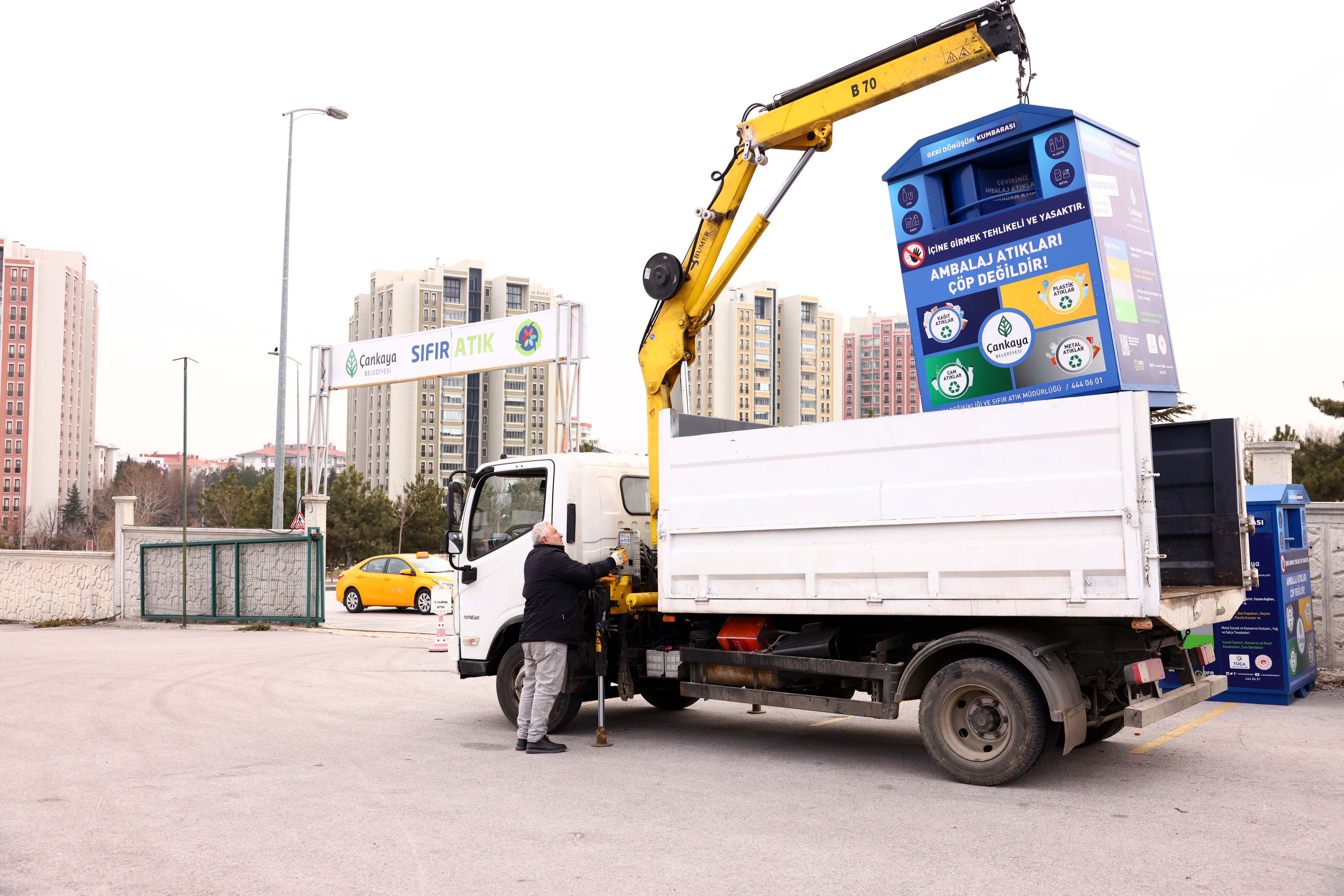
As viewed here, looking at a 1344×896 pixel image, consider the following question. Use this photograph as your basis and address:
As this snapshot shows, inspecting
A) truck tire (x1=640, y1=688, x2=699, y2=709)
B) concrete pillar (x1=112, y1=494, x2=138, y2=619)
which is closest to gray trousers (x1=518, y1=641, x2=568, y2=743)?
truck tire (x1=640, y1=688, x2=699, y2=709)

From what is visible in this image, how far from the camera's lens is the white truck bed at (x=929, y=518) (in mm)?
6215

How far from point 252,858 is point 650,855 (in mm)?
2015

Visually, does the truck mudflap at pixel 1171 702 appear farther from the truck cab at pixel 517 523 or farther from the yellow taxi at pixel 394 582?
the yellow taxi at pixel 394 582

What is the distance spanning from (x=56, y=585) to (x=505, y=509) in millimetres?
20230

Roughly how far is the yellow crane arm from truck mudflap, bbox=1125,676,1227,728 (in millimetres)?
3831

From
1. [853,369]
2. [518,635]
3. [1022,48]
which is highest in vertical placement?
[853,369]

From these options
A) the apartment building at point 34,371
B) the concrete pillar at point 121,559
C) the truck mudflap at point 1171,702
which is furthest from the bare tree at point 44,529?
the truck mudflap at point 1171,702

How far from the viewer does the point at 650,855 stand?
5309 mm

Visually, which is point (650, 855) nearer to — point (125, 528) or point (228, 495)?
point (125, 528)

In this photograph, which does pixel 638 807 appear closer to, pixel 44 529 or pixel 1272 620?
pixel 1272 620

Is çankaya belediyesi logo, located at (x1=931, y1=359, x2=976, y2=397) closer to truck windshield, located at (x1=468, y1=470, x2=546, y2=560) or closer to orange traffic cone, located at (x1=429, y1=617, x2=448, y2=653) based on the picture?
truck windshield, located at (x1=468, y1=470, x2=546, y2=560)

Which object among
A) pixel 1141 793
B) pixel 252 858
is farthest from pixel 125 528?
pixel 1141 793

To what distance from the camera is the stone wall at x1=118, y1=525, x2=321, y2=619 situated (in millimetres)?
21797

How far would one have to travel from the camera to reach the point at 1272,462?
458 inches
